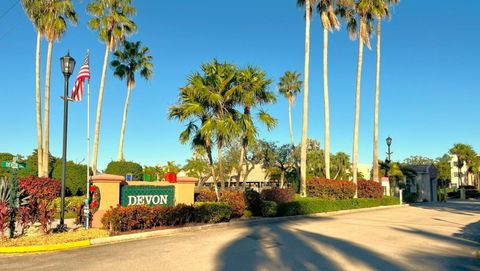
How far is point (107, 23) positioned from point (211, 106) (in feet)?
59.4

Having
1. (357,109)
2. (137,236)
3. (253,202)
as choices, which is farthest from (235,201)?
(357,109)

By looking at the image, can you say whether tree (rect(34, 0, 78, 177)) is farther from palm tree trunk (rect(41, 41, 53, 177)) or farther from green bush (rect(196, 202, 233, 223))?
green bush (rect(196, 202, 233, 223))

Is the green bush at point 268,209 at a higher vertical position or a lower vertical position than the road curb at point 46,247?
higher

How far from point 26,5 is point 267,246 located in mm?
25764

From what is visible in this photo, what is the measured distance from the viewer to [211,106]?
19.5 meters

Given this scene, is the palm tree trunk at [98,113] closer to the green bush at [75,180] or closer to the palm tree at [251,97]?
the green bush at [75,180]

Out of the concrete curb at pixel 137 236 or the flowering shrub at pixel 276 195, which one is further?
the flowering shrub at pixel 276 195

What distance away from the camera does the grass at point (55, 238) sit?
1082cm

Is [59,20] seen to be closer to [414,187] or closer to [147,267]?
[147,267]

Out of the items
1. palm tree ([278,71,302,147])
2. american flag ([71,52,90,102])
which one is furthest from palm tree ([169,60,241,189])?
palm tree ([278,71,302,147])

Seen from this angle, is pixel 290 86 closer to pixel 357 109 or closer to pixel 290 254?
pixel 357 109

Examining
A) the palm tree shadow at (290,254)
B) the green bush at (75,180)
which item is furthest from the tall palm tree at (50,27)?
the palm tree shadow at (290,254)

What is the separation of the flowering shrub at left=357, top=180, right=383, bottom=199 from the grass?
21331 millimetres

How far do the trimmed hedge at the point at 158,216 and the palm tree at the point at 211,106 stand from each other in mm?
3940
